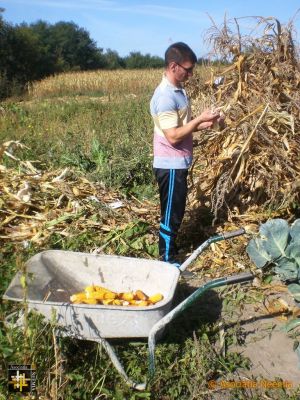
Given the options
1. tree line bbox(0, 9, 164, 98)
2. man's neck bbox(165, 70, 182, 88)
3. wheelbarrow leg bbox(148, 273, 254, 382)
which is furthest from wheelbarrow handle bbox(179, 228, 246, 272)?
tree line bbox(0, 9, 164, 98)

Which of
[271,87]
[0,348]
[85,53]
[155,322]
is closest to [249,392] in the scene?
[155,322]

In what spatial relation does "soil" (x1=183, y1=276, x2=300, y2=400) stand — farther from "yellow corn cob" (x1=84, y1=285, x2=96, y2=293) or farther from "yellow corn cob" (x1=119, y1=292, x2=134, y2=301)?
"yellow corn cob" (x1=84, y1=285, x2=96, y2=293)

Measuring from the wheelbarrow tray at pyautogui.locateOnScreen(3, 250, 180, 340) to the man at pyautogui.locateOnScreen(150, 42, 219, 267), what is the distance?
0.74m

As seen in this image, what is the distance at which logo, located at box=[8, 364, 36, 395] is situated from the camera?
218 centimetres

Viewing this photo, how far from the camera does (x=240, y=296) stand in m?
3.44

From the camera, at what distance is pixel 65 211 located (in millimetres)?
4543

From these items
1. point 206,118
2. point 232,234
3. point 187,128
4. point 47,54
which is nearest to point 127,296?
point 232,234

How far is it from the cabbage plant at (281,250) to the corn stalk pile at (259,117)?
68 centimetres

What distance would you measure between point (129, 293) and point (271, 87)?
7.99 ft

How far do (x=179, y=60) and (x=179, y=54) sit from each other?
0.15ft

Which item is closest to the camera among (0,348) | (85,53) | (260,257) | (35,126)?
(0,348)

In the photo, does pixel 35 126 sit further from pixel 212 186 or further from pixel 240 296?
pixel 240 296

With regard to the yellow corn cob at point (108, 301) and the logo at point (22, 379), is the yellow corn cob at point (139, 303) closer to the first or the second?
the yellow corn cob at point (108, 301)

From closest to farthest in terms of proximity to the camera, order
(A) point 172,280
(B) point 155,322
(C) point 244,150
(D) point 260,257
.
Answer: (B) point 155,322 → (A) point 172,280 → (D) point 260,257 → (C) point 244,150
